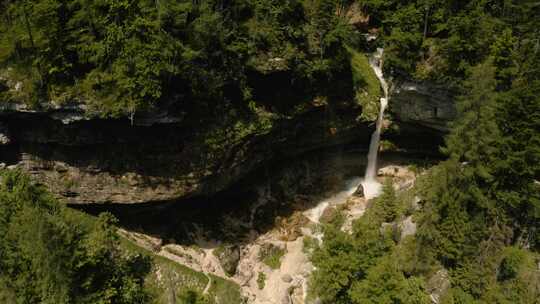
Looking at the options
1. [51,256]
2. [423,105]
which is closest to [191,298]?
[51,256]

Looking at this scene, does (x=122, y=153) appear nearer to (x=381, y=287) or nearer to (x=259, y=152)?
(x=259, y=152)

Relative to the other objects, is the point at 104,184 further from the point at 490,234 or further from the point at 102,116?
the point at 490,234

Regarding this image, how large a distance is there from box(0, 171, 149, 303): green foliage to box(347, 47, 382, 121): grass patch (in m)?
26.6

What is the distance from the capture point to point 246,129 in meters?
33.2

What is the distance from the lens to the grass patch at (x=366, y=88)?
133 feet

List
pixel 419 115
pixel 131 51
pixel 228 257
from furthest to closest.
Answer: pixel 419 115
pixel 228 257
pixel 131 51

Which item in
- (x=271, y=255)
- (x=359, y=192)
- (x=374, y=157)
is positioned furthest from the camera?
(x=374, y=157)

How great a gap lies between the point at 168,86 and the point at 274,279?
18.6 metres

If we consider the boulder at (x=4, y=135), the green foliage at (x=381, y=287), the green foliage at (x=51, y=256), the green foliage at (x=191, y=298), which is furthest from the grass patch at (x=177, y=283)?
the boulder at (x=4, y=135)

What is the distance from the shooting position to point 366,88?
136 feet

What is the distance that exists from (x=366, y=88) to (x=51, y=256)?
32.7 meters

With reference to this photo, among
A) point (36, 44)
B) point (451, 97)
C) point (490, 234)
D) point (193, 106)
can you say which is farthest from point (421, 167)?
point (36, 44)

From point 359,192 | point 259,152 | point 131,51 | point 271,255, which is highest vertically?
point 131,51

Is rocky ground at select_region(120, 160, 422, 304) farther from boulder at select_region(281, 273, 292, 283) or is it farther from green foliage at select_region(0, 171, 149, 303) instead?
green foliage at select_region(0, 171, 149, 303)
